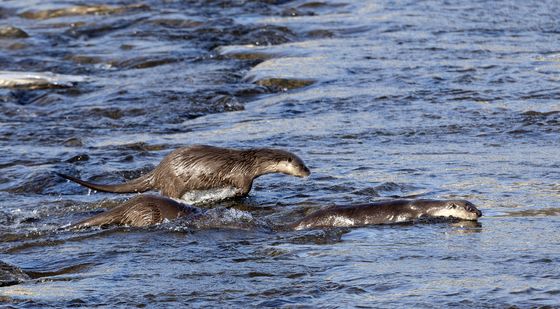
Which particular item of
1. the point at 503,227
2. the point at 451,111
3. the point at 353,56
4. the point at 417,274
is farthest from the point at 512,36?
the point at 417,274

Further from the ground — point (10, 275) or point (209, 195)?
point (10, 275)

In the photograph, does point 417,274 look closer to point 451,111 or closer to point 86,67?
point 451,111

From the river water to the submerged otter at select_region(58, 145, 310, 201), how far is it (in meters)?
0.15

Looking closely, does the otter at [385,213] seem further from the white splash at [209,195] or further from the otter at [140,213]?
the white splash at [209,195]

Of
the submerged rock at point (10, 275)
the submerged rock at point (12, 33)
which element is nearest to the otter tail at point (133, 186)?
the submerged rock at point (10, 275)

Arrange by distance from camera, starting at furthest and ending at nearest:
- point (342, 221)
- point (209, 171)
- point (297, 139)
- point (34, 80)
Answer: point (34, 80)
point (297, 139)
point (209, 171)
point (342, 221)

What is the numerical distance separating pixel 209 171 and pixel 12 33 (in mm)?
7858

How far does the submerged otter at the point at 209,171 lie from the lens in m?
7.69

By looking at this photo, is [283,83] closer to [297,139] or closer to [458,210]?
[297,139]

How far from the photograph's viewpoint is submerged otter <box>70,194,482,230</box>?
6.34 metres

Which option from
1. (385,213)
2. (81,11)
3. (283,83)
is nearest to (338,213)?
(385,213)

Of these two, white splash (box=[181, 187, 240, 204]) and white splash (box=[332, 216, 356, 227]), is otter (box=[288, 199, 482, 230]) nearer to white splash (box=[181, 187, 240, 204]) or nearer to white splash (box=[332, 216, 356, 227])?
white splash (box=[332, 216, 356, 227])

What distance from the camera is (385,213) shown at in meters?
6.39

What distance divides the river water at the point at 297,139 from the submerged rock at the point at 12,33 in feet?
0.15
